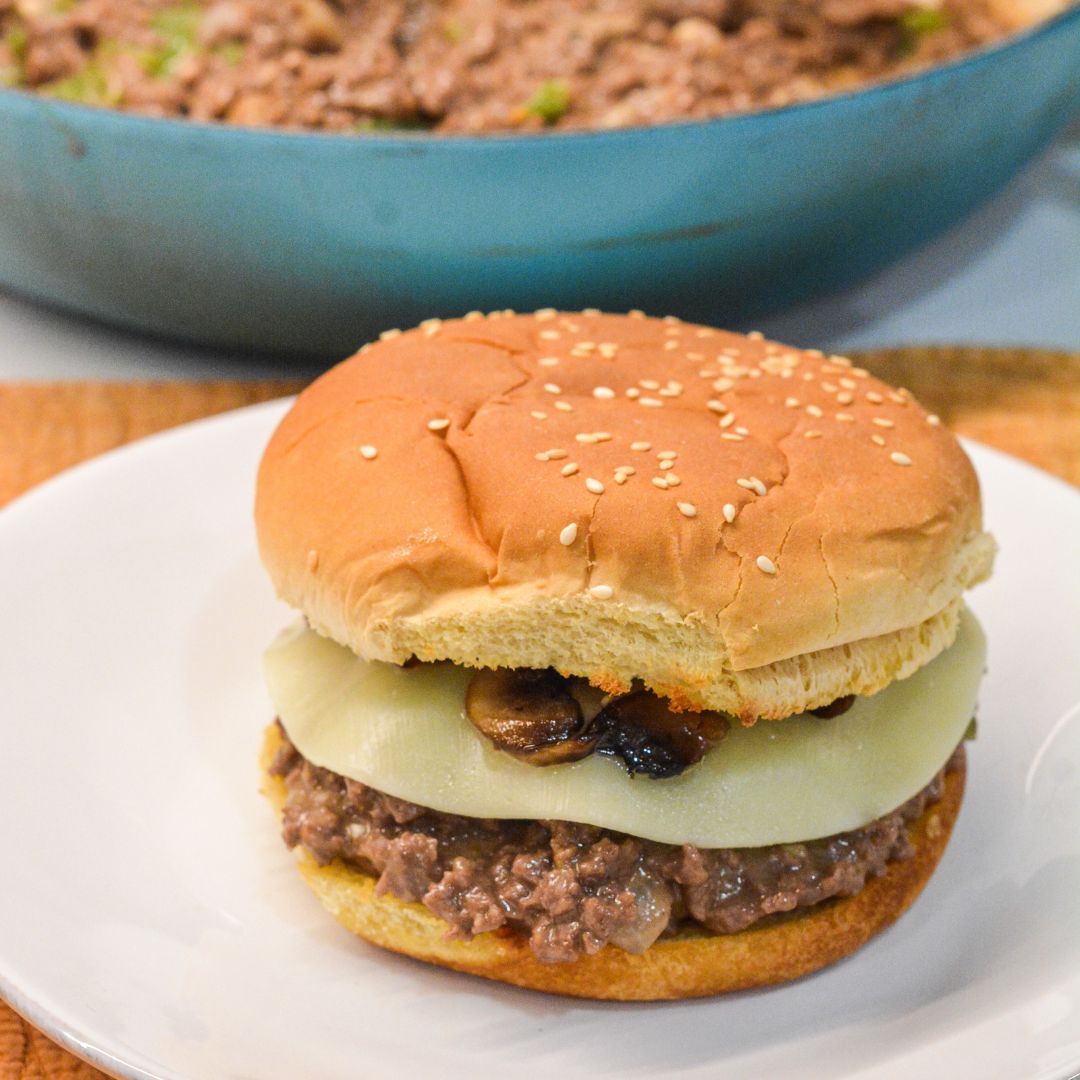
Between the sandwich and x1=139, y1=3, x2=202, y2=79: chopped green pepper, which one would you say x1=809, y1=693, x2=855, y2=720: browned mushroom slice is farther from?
x1=139, y1=3, x2=202, y2=79: chopped green pepper

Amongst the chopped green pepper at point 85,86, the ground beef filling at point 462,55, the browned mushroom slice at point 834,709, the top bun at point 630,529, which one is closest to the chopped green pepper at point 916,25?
the ground beef filling at point 462,55

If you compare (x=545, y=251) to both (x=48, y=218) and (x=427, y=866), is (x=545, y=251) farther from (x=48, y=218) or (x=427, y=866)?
(x=427, y=866)

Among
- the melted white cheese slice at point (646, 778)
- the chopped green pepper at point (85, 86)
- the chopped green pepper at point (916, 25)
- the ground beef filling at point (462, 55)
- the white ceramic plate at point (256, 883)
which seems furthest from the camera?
the chopped green pepper at point (916, 25)

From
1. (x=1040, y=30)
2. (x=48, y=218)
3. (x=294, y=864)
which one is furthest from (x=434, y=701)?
(x=1040, y=30)

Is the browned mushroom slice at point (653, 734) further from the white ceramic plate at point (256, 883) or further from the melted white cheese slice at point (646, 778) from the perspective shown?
the white ceramic plate at point (256, 883)

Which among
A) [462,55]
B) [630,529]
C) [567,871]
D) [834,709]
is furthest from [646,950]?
[462,55]

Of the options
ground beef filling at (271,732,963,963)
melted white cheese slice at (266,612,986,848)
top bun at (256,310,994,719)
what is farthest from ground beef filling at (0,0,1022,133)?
ground beef filling at (271,732,963,963)
